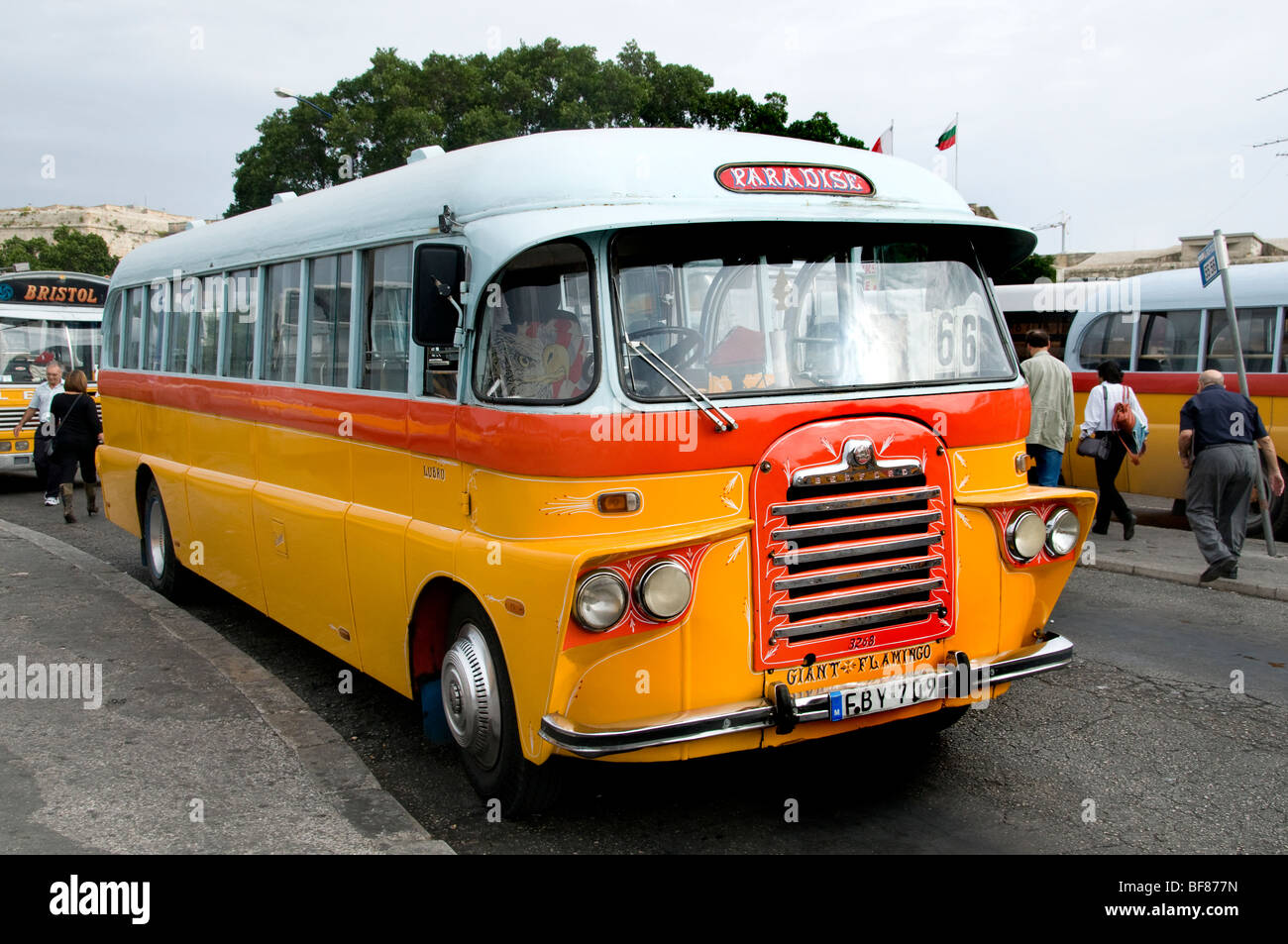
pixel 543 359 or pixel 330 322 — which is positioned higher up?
pixel 330 322

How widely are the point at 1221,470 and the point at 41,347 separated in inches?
681

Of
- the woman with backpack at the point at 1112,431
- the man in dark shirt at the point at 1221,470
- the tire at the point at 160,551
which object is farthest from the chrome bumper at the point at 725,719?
the woman with backpack at the point at 1112,431

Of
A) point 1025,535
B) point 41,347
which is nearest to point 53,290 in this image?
point 41,347

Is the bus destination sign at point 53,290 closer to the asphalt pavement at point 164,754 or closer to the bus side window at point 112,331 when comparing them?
the bus side window at point 112,331

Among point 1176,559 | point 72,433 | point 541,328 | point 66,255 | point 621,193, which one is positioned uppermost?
point 66,255

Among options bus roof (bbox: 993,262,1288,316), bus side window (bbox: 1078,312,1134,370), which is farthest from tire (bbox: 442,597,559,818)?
bus side window (bbox: 1078,312,1134,370)

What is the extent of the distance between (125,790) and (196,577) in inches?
174

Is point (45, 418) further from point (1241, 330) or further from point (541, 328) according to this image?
point (1241, 330)

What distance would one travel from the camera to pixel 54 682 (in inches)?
249

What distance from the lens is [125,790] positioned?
15.7ft

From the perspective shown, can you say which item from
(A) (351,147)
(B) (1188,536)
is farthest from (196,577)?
(A) (351,147)

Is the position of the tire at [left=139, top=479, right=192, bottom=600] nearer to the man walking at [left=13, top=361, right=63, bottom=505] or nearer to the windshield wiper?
the windshield wiper
